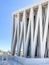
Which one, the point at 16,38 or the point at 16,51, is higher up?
the point at 16,38

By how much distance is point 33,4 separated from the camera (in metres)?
21.7

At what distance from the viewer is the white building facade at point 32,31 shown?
20.2 metres

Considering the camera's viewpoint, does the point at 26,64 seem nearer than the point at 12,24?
Yes

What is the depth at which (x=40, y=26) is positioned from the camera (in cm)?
2017

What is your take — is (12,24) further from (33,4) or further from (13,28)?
(33,4)

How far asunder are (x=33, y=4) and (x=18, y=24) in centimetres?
513

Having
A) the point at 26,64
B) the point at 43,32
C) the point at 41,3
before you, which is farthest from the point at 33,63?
the point at 41,3

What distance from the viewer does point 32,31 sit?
21.0 meters

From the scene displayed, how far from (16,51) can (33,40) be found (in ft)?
19.9

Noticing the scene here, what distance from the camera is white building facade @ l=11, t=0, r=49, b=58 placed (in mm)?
20156

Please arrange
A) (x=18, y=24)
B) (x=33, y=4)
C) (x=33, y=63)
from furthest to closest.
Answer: (x=18, y=24), (x=33, y=4), (x=33, y=63)

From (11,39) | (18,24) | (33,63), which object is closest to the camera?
(33,63)

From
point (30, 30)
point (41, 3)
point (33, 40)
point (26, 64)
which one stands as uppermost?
point (41, 3)

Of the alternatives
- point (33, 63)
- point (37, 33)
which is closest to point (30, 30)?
point (37, 33)
